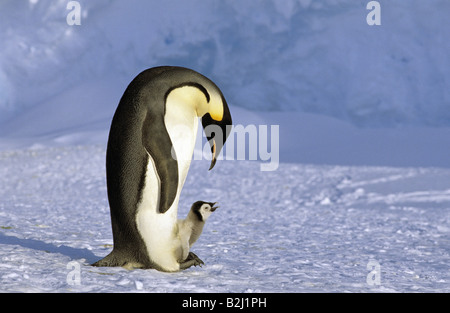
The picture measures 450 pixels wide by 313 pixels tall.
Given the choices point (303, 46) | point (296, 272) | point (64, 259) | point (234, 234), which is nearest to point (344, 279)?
point (296, 272)

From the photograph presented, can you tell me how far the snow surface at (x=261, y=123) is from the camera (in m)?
3.02

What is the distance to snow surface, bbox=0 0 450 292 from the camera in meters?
3.02

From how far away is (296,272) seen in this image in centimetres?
287

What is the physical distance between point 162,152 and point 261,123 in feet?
30.3

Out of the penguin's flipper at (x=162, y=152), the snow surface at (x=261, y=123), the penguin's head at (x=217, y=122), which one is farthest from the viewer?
the snow surface at (x=261, y=123)

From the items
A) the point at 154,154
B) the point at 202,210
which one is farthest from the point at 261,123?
the point at 154,154

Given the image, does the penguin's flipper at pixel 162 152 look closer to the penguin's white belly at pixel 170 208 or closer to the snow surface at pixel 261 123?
the penguin's white belly at pixel 170 208

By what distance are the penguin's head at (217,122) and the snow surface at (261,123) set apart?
1.94ft

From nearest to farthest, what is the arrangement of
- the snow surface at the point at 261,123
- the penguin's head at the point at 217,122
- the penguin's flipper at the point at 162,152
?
the penguin's flipper at the point at 162,152 < the penguin's head at the point at 217,122 < the snow surface at the point at 261,123

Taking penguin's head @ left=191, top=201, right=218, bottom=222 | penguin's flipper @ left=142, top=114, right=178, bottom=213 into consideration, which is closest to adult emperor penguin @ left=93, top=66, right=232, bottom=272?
penguin's flipper @ left=142, top=114, right=178, bottom=213

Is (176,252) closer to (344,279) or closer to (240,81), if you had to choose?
(344,279)

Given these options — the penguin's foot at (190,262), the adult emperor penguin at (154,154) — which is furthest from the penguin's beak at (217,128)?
the penguin's foot at (190,262)

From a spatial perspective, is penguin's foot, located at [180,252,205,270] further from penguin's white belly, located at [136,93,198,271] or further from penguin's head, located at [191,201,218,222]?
penguin's head, located at [191,201,218,222]

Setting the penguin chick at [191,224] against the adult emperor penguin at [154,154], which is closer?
the adult emperor penguin at [154,154]
